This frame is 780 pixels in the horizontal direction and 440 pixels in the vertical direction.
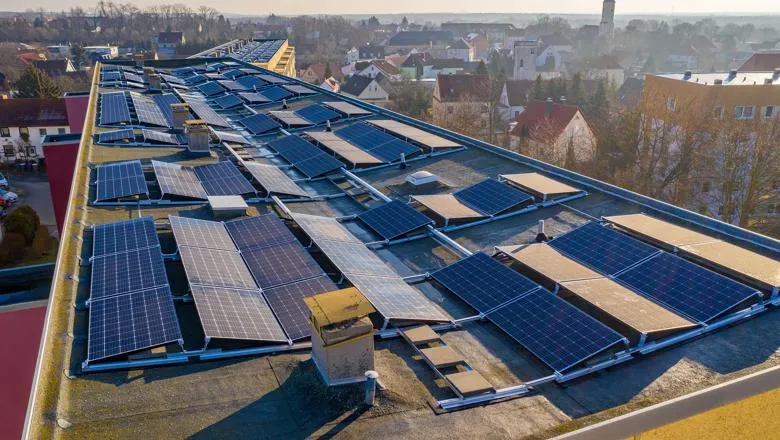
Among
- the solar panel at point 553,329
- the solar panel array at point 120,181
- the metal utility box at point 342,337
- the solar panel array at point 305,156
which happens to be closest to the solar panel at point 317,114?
the solar panel array at point 305,156

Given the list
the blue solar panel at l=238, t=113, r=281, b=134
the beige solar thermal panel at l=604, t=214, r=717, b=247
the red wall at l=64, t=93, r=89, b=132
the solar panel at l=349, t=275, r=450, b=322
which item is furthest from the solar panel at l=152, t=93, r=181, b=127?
the beige solar thermal panel at l=604, t=214, r=717, b=247

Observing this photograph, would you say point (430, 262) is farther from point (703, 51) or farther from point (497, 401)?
point (703, 51)

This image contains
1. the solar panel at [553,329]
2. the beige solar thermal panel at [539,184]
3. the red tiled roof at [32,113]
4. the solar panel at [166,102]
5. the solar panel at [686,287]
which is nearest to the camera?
the solar panel at [553,329]

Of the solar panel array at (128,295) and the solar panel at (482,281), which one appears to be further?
the solar panel at (482,281)

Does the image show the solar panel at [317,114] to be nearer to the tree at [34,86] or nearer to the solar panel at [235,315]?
the solar panel at [235,315]

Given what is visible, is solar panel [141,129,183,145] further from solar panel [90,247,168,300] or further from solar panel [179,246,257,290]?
solar panel [179,246,257,290]

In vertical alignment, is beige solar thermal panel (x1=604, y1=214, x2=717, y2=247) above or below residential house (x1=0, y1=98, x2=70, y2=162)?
above

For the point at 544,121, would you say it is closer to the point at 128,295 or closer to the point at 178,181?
the point at 178,181
